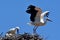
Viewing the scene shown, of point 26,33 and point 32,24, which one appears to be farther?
point 32,24

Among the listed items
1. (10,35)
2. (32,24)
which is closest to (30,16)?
(32,24)

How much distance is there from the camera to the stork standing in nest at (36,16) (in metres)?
26.4

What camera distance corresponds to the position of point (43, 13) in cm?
2741

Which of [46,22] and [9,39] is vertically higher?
[46,22]

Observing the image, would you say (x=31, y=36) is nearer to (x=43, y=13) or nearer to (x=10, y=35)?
(x=10, y=35)

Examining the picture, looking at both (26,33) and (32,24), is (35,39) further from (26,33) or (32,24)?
(32,24)

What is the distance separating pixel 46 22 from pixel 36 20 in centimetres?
44

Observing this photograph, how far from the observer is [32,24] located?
2655 cm

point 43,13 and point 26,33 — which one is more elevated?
point 43,13

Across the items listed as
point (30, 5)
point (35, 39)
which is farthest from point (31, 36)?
point (30, 5)

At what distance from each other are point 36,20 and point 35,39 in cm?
280

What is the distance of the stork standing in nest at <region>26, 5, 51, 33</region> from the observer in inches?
1039

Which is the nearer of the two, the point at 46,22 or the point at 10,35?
the point at 10,35

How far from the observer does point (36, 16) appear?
1067 inches
